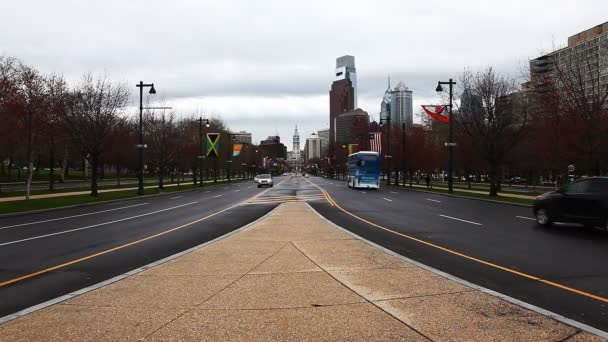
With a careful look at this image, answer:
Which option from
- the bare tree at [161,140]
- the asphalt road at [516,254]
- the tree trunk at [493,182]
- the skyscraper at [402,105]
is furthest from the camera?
the skyscraper at [402,105]

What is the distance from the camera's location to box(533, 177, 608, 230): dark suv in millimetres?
13422

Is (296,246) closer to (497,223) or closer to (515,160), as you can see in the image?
(497,223)

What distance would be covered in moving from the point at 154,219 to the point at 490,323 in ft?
51.8

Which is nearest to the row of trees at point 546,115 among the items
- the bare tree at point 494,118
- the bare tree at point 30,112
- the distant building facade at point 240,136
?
the bare tree at point 494,118

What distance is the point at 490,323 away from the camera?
5.21 meters

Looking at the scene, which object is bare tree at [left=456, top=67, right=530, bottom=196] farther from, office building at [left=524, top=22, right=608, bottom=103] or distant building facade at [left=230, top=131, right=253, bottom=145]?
distant building facade at [left=230, top=131, right=253, bottom=145]

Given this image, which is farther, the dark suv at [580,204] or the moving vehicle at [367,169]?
the moving vehicle at [367,169]

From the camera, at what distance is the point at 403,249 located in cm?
1073

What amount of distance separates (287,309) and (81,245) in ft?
27.4

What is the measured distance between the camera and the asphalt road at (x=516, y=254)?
260 inches

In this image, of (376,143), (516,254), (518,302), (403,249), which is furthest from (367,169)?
(518,302)

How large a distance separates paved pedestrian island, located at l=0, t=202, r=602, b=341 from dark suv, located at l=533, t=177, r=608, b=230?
827 cm

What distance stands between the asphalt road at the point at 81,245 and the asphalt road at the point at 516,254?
506 cm

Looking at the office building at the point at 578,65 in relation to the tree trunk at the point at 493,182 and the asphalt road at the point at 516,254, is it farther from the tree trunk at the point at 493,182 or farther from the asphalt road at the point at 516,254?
the asphalt road at the point at 516,254
